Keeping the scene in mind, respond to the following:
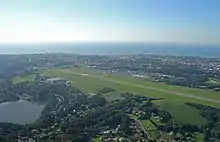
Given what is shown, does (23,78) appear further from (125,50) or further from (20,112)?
(125,50)

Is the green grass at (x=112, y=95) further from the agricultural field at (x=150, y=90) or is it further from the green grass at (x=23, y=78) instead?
the green grass at (x=23, y=78)

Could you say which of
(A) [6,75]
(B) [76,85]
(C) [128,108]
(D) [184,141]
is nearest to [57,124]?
(C) [128,108]

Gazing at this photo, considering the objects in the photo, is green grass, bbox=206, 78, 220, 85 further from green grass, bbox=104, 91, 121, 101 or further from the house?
the house

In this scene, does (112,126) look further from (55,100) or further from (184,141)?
(55,100)

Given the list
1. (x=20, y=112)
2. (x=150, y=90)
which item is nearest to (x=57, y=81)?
(x=150, y=90)

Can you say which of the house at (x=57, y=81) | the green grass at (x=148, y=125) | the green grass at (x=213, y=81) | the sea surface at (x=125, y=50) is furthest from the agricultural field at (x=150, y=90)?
the sea surface at (x=125, y=50)

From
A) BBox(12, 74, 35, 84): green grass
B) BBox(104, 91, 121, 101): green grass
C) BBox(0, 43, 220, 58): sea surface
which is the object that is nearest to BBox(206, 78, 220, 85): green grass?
BBox(104, 91, 121, 101): green grass

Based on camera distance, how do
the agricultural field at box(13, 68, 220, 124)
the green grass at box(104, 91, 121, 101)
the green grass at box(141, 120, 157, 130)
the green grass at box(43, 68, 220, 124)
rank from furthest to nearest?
1. the green grass at box(104, 91, 121, 101)
2. the agricultural field at box(13, 68, 220, 124)
3. the green grass at box(43, 68, 220, 124)
4. the green grass at box(141, 120, 157, 130)
